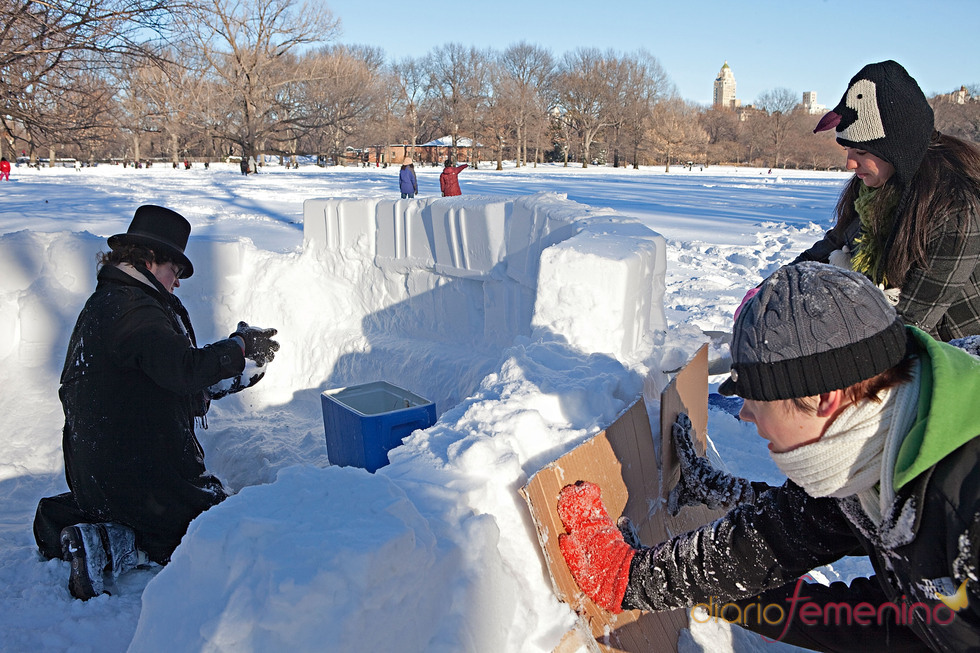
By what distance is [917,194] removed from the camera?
6.73 feet

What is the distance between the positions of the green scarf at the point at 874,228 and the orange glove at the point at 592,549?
1.18 m

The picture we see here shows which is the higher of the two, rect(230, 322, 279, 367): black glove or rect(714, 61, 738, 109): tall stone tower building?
rect(714, 61, 738, 109): tall stone tower building

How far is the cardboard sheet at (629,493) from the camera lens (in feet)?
5.44

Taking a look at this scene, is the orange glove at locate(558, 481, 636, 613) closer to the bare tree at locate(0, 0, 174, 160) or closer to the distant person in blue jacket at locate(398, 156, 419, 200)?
the bare tree at locate(0, 0, 174, 160)

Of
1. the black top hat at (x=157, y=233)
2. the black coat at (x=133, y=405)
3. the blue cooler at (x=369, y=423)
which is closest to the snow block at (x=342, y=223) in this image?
the blue cooler at (x=369, y=423)

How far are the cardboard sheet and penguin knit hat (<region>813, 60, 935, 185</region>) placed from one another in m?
0.91

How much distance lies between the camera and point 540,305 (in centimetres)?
280

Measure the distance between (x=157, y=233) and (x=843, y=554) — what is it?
107 inches

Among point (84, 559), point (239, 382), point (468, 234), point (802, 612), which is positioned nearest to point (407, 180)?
point (468, 234)

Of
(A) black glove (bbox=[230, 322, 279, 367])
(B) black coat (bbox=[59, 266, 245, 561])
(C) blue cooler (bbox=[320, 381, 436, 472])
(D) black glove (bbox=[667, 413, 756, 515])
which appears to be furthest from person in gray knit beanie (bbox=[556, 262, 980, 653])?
(A) black glove (bbox=[230, 322, 279, 367])

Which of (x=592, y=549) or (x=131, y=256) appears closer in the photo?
(x=592, y=549)

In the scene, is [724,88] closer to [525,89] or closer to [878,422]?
[525,89]

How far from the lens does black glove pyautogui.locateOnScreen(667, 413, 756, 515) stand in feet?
7.31

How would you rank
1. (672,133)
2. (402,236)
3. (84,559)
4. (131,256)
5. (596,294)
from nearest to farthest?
(84,559) → (596,294) → (131,256) → (402,236) → (672,133)
